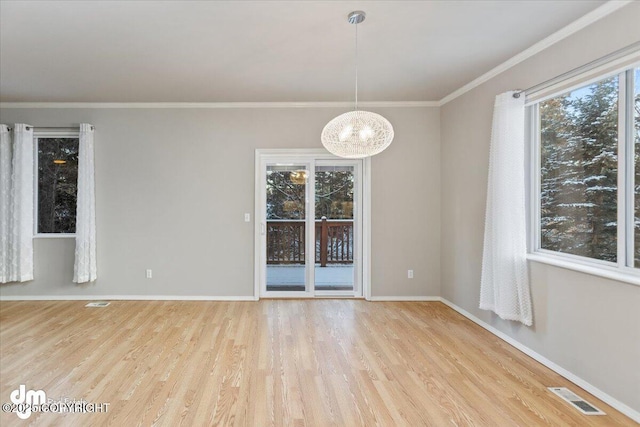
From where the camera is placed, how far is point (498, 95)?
3072 mm

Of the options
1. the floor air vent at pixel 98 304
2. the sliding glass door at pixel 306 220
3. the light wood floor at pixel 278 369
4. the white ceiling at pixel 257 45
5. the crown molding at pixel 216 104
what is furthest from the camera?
the sliding glass door at pixel 306 220

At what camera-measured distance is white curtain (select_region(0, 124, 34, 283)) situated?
419cm

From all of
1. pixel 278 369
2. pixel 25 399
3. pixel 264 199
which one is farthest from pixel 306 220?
pixel 25 399

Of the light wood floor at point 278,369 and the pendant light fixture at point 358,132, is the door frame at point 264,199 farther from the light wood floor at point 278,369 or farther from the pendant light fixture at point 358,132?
the pendant light fixture at point 358,132

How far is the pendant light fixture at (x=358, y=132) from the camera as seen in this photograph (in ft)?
7.73

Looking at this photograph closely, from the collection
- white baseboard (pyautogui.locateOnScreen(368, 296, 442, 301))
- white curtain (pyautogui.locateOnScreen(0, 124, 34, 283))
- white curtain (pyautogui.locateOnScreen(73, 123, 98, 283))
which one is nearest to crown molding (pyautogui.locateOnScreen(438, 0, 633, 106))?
white baseboard (pyautogui.locateOnScreen(368, 296, 442, 301))

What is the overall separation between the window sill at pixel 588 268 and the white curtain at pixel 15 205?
229 inches

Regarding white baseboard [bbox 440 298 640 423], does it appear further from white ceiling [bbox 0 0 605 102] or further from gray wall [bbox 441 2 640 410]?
white ceiling [bbox 0 0 605 102]

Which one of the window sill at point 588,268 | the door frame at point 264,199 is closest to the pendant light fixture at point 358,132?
the window sill at point 588,268

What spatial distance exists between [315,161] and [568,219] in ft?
9.48

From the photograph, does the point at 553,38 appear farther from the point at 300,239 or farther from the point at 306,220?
the point at 300,239

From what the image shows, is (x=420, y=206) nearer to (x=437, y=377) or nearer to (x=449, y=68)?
(x=449, y=68)

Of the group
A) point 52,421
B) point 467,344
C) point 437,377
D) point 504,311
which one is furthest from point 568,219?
point 52,421

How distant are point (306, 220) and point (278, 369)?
2251 millimetres
